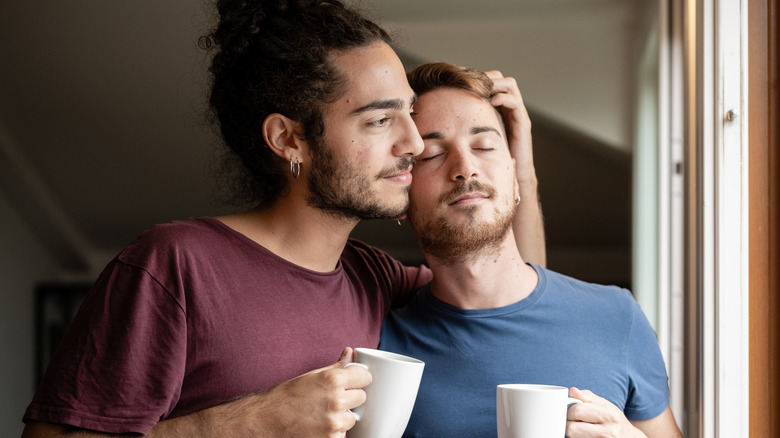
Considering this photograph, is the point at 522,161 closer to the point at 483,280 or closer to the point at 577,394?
the point at 483,280

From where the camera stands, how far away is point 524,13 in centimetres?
328

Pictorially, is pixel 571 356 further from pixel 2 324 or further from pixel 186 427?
pixel 2 324

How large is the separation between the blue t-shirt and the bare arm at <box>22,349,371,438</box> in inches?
12.7

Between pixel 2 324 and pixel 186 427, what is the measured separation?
3.88 m

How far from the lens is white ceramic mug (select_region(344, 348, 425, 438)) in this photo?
1.06 metres

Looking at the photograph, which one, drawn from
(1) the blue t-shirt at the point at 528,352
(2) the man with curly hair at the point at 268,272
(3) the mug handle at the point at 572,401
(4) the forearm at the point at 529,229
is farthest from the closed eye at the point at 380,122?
(3) the mug handle at the point at 572,401

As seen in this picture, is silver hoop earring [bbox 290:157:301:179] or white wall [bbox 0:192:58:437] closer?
silver hoop earring [bbox 290:157:301:179]

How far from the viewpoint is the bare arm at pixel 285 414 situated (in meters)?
1.06

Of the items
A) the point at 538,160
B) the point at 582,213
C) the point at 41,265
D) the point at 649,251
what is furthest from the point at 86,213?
the point at 649,251

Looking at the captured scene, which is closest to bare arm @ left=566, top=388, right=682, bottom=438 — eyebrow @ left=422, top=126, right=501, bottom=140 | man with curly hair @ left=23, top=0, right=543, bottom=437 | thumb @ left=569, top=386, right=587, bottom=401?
thumb @ left=569, top=386, right=587, bottom=401

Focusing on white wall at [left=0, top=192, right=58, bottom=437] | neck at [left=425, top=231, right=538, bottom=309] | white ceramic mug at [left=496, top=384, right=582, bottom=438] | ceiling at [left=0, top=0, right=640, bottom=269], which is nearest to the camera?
white ceramic mug at [left=496, top=384, right=582, bottom=438]

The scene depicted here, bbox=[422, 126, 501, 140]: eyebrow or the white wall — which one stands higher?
bbox=[422, 126, 501, 140]: eyebrow

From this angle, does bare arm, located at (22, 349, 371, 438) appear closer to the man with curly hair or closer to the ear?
the man with curly hair

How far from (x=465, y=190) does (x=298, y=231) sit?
34cm
